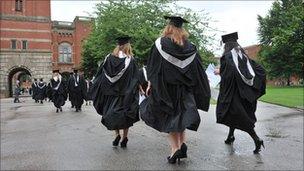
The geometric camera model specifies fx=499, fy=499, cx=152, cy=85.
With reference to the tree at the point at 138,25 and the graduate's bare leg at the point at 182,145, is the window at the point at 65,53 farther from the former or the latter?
the graduate's bare leg at the point at 182,145

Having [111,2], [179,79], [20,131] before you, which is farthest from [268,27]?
[179,79]

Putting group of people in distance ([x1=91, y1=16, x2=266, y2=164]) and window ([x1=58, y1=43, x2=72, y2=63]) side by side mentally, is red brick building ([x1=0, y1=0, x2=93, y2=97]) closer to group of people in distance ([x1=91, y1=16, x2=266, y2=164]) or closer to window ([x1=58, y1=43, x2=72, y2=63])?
window ([x1=58, y1=43, x2=72, y2=63])

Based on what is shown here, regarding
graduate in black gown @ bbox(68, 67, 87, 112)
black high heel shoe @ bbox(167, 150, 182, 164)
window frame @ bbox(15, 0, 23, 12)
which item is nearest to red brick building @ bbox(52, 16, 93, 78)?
window frame @ bbox(15, 0, 23, 12)

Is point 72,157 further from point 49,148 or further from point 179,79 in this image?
point 179,79

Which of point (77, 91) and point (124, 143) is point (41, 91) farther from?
point (124, 143)

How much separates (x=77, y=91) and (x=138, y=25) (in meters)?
20.6

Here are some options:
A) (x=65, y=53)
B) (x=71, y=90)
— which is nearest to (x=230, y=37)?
(x=71, y=90)

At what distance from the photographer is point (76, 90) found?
21969mm

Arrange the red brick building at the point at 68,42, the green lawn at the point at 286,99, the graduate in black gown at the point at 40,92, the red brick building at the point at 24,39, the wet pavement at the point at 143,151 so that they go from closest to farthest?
the wet pavement at the point at 143,151 < the green lawn at the point at 286,99 < the graduate in black gown at the point at 40,92 < the red brick building at the point at 24,39 < the red brick building at the point at 68,42

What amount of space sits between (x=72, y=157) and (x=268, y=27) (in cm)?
6646

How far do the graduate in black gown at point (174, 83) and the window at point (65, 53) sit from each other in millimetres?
68838

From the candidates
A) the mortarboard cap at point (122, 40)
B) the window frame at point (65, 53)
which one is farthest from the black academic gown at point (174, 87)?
the window frame at point (65, 53)

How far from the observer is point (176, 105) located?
7070 millimetres

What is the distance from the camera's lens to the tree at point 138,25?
40.9m
